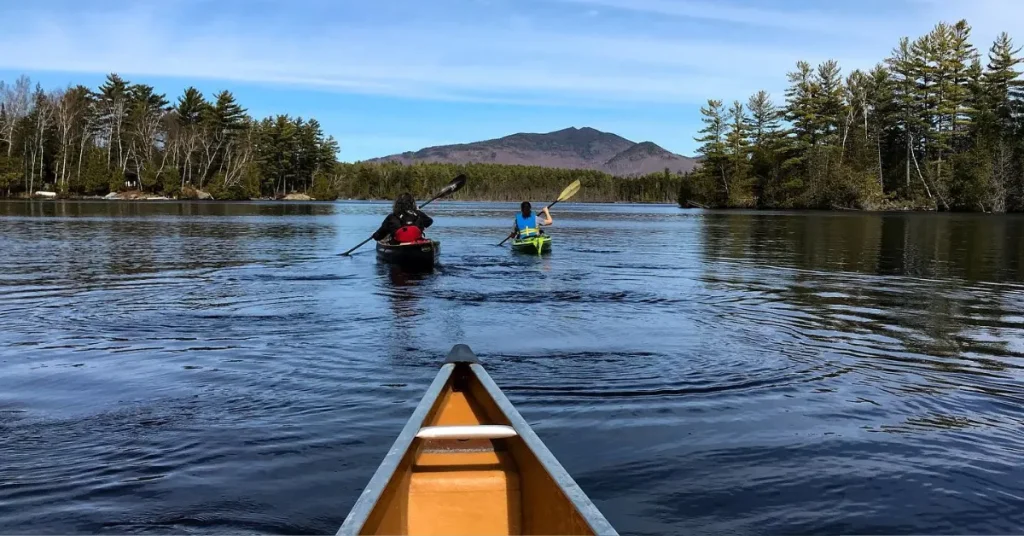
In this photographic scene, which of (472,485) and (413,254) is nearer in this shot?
(472,485)

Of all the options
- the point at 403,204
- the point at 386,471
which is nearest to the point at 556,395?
the point at 386,471

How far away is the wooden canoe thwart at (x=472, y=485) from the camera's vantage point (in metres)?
2.84

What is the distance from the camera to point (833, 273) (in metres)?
16.0

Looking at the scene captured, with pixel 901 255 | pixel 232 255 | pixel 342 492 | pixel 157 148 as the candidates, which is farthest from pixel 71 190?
pixel 342 492

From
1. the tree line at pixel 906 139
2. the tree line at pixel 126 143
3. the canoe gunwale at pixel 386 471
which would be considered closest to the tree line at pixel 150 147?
the tree line at pixel 126 143

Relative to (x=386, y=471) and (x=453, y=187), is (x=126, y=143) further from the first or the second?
(x=386, y=471)

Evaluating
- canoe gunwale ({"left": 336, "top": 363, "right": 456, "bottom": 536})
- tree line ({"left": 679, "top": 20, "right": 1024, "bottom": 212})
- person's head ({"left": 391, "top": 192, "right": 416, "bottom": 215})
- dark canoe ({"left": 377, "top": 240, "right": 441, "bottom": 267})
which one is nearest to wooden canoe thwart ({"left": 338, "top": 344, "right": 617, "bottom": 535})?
canoe gunwale ({"left": 336, "top": 363, "right": 456, "bottom": 536})

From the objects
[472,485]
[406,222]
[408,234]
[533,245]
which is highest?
[406,222]

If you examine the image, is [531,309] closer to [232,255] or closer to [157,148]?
[232,255]

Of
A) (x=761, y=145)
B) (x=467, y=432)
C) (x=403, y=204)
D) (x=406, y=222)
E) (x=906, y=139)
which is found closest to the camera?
(x=467, y=432)

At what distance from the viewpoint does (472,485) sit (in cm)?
354

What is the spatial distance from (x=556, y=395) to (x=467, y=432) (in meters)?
2.71

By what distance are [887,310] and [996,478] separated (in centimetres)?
695

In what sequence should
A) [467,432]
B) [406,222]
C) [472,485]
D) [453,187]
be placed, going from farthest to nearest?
[453,187], [406,222], [467,432], [472,485]
